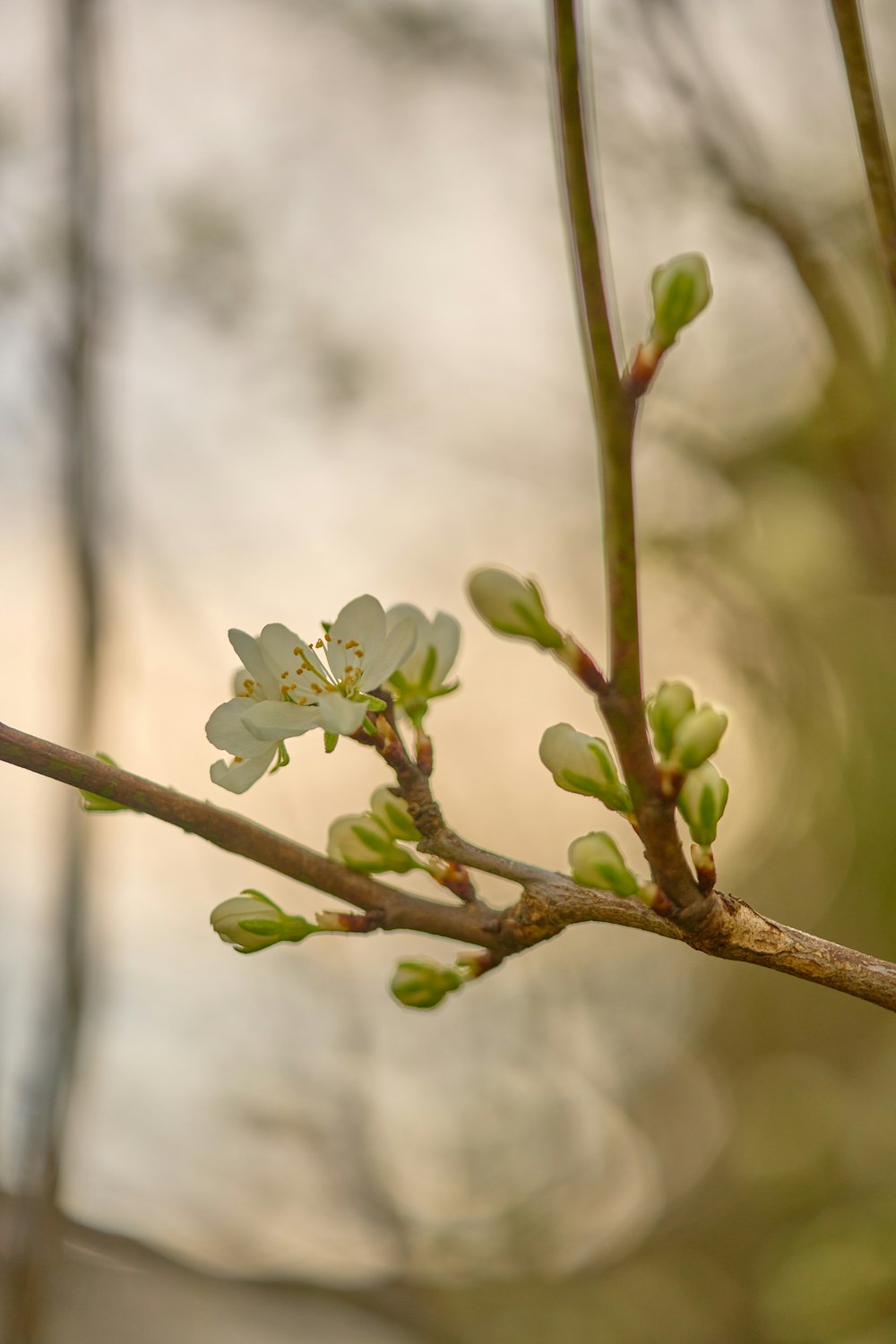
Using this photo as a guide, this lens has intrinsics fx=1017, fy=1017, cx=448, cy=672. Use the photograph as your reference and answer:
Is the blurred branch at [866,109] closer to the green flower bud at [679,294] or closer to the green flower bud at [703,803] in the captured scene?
the green flower bud at [679,294]

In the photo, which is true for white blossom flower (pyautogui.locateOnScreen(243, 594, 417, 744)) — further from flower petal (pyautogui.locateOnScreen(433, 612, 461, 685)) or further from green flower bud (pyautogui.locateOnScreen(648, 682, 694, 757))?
green flower bud (pyautogui.locateOnScreen(648, 682, 694, 757))

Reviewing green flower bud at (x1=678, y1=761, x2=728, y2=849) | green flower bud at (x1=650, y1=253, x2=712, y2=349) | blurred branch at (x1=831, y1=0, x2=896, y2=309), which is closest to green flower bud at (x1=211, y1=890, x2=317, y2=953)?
green flower bud at (x1=678, y1=761, x2=728, y2=849)

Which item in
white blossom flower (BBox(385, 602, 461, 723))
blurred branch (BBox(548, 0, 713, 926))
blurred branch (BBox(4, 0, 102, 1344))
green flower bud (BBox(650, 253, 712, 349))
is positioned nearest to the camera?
blurred branch (BBox(548, 0, 713, 926))

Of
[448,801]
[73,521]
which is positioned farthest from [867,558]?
[73,521]

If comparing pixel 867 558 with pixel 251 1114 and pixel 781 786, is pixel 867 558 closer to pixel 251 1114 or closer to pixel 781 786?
pixel 781 786

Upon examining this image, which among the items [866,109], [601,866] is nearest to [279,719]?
[601,866]

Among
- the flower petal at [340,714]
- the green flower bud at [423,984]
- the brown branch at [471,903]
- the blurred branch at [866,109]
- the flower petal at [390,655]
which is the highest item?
the blurred branch at [866,109]

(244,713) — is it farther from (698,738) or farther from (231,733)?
(698,738)

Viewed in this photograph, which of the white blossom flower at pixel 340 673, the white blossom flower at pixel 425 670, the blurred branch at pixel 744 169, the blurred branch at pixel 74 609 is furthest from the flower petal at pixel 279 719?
the blurred branch at pixel 744 169
